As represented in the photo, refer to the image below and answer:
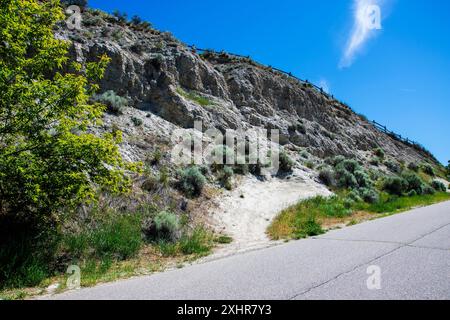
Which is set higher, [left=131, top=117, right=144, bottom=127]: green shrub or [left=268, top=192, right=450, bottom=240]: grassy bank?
[left=131, top=117, right=144, bottom=127]: green shrub

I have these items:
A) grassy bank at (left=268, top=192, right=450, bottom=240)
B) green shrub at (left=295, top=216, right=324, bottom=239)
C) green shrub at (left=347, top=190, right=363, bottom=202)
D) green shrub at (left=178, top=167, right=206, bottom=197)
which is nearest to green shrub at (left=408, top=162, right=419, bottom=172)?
grassy bank at (left=268, top=192, right=450, bottom=240)

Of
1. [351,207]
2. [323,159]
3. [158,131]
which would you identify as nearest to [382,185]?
[323,159]

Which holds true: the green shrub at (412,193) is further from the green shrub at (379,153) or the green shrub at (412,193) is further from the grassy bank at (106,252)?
the grassy bank at (106,252)

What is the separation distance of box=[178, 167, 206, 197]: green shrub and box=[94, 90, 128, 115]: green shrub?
5847 mm

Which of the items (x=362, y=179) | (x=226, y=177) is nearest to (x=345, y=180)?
(x=362, y=179)

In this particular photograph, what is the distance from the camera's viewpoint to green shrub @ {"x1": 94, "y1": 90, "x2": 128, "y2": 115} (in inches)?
694

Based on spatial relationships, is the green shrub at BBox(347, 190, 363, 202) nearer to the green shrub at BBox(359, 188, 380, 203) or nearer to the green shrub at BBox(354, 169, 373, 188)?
the green shrub at BBox(359, 188, 380, 203)

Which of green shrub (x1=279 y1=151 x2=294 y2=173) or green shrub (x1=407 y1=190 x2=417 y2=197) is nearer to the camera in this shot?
green shrub (x1=279 y1=151 x2=294 y2=173)

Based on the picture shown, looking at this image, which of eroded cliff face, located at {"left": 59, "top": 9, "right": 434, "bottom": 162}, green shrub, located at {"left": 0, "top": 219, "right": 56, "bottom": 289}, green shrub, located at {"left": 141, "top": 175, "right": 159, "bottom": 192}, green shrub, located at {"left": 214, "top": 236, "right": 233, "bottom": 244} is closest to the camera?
green shrub, located at {"left": 0, "top": 219, "right": 56, "bottom": 289}

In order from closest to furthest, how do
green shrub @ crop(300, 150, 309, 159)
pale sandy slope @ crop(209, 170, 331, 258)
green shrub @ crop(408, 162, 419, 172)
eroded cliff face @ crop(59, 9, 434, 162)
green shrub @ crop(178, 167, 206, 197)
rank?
pale sandy slope @ crop(209, 170, 331, 258)
green shrub @ crop(178, 167, 206, 197)
eroded cliff face @ crop(59, 9, 434, 162)
green shrub @ crop(300, 150, 309, 159)
green shrub @ crop(408, 162, 419, 172)

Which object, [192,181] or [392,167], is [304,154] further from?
[392,167]

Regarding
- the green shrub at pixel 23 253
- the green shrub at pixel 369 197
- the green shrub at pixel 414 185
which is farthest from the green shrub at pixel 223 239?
the green shrub at pixel 414 185

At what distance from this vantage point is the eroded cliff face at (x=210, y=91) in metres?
20.7
